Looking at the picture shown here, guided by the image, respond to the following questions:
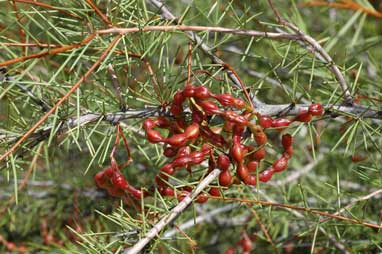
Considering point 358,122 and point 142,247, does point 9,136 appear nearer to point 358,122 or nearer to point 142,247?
point 142,247

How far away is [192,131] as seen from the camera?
774 millimetres

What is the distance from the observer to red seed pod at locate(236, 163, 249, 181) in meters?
Answer: 0.79

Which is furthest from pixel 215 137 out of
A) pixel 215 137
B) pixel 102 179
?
pixel 102 179

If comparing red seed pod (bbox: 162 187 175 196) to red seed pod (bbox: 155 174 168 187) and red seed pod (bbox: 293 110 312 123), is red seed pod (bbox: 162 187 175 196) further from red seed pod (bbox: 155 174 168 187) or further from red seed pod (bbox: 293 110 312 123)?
red seed pod (bbox: 293 110 312 123)

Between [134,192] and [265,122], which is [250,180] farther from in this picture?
[134,192]

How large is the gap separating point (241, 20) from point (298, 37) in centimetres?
11

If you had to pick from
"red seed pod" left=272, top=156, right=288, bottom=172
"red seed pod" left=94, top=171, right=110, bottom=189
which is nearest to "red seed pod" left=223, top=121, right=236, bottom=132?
"red seed pod" left=272, top=156, right=288, bottom=172

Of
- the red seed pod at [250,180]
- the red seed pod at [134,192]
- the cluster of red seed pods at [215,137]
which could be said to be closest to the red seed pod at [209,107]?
the cluster of red seed pods at [215,137]

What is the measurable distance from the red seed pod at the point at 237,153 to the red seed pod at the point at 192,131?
5 cm

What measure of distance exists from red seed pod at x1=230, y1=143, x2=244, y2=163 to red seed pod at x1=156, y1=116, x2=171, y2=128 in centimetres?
12

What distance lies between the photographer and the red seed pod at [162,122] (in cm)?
85

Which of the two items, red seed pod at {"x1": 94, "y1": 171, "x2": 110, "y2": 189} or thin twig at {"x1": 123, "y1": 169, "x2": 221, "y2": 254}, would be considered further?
red seed pod at {"x1": 94, "y1": 171, "x2": 110, "y2": 189}

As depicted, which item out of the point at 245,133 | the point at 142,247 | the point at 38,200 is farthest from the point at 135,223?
the point at 38,200

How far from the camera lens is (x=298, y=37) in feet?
2.81
